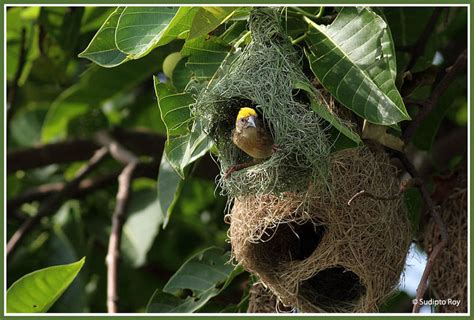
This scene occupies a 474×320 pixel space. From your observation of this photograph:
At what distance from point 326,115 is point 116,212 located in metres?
1.24

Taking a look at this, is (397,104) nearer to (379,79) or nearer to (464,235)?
(379,79)

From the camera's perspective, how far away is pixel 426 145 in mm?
3062

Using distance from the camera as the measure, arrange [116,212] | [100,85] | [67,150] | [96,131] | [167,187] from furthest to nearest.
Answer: [96,131]
[67,150]
[100,85]
[116,212]
[167,187]

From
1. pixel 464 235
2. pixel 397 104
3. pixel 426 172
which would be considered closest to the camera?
pixel 397 104

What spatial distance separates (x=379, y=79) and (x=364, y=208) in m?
0.38

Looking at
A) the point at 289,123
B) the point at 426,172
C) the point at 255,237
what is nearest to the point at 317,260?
the point at 255,237

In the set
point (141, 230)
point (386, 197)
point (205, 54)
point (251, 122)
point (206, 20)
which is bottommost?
point (141, 230)

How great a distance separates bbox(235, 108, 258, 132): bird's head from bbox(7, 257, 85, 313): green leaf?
2.20ft

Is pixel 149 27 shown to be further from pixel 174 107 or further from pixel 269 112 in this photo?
pixel 269 112

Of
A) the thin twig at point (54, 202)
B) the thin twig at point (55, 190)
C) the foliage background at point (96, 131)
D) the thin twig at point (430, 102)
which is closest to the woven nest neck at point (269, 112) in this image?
the thin twig at point (430, 102)

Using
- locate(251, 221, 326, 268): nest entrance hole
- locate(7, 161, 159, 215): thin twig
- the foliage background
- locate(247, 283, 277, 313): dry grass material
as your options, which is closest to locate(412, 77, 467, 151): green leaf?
the foliage background

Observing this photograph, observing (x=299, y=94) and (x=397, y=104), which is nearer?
(x=397, y=104)

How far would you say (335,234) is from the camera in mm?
2383

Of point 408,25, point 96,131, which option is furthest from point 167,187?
point 96,131
